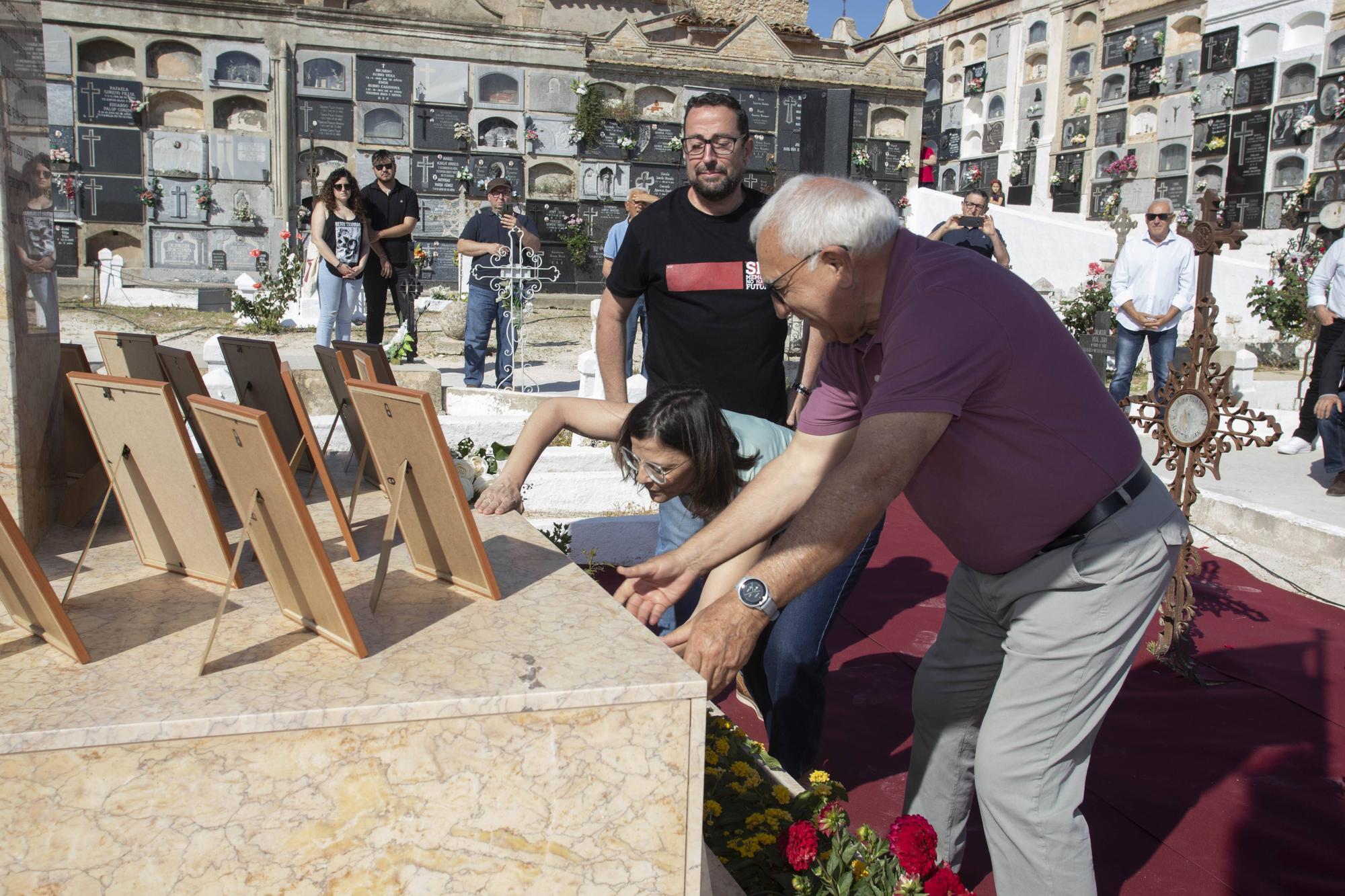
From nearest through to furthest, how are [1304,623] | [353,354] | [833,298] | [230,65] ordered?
[833,298] < [353,354] < [1304,623] < [230,65]

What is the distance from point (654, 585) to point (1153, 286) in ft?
21.4

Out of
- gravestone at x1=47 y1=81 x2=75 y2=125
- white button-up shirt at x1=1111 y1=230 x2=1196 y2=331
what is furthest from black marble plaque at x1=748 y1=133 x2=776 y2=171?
white button-up shirt at x1=1111 y1=230 x2=1196 y2=331

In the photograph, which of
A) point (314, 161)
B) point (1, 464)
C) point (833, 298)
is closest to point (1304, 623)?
point (833, 298)

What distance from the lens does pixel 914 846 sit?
66.4 inches

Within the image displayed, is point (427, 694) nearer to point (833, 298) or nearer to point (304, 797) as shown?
point (304, 797)

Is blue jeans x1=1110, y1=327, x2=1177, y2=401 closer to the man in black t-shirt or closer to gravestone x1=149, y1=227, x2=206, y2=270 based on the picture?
the man in black t-shirt

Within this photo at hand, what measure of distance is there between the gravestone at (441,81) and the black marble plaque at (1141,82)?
1216 cm

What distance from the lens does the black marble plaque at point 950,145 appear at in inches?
937

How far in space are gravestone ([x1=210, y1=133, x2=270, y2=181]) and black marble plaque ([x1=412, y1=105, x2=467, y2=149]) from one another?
2.17 m

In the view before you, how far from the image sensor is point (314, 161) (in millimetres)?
16031

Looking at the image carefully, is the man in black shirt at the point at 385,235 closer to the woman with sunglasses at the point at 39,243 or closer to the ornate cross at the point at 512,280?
the ornate cross at the point at 512,280

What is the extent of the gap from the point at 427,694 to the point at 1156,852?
2.01m

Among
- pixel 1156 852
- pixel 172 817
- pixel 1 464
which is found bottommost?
pixel 1156 852

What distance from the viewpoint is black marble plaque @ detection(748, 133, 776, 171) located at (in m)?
17.5
